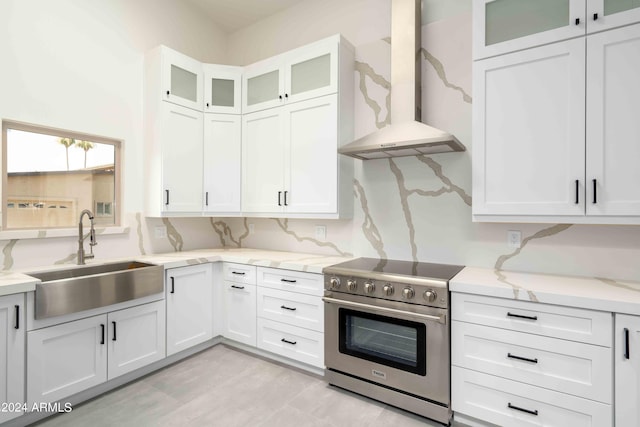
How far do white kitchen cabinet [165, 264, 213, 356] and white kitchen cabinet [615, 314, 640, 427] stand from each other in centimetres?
284

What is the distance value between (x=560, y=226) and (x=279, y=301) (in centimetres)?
212

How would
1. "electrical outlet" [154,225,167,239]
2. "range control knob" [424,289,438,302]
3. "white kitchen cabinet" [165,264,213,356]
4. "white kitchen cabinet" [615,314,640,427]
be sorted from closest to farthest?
"white kitchen cabinet" [615,314,640,427] < "range control knob" [424,289,438,302] < "white kitchen cabinet" [165,264,213,356] < "electrical outlet" [154,225,167,239]

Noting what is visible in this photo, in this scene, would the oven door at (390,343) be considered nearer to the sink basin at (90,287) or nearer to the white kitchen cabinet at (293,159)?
the white kitchen cabinet at (293,159)

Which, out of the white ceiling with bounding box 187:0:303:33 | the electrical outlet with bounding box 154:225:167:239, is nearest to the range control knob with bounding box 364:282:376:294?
the electrical outlet with bounding box 154:225:167:239

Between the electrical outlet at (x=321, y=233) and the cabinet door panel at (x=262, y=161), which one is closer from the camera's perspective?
the cabinet door panel at (x=262, y=161)

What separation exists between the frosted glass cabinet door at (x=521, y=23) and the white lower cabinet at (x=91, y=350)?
304cm

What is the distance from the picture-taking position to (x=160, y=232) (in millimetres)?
3244

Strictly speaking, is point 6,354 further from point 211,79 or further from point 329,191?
point 211,79

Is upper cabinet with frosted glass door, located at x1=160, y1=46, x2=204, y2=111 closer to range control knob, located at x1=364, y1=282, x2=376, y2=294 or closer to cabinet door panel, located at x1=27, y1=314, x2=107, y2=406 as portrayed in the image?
cabinet door panel, located at x1=27, y1=314, x2=107, y2=406

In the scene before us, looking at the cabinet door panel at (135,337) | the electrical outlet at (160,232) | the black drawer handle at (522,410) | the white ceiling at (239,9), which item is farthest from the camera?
the white ceiling at (239,9)

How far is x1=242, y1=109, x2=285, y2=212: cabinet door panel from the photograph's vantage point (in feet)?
10.1

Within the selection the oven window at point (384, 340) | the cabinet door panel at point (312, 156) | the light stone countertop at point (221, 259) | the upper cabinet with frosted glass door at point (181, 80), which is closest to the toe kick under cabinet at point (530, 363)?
the oven window at point (384, 340)

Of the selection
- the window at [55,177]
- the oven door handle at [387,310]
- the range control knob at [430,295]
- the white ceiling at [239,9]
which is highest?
the white ceiling at [239,9]

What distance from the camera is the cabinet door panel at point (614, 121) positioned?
67.6 inches
